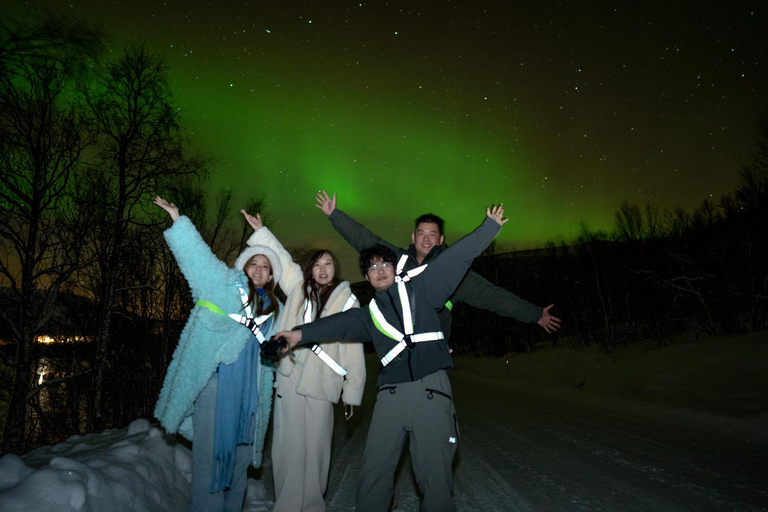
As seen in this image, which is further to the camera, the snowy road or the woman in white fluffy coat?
the snowy road

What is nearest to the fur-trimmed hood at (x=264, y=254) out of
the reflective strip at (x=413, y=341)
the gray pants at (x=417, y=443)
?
the reflective strip at (x=413, y=341)

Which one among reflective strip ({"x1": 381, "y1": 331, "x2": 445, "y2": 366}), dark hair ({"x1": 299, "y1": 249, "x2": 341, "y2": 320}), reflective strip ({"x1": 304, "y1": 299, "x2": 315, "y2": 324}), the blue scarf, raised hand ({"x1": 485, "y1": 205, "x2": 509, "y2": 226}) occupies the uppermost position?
raised hand ({"x1": 485, "y1": 205, "x2": 509, "y2": 226})

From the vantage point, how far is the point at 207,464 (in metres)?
2.79

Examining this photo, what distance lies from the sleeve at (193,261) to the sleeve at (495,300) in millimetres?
1915

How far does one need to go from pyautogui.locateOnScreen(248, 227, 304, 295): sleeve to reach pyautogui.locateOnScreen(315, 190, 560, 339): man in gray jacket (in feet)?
2.07

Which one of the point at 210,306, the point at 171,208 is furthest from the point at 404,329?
the point at 171,208

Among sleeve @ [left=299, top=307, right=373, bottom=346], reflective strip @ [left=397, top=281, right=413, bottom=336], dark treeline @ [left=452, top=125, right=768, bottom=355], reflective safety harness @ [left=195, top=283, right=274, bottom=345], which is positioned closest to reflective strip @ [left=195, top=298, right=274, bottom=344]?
reflective safety harness @ [left=195, top=283, right=274, bottom=345]

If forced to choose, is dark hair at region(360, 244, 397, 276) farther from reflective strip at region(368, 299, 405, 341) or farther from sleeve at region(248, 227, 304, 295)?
sleeve at region(248, 227, 304, 295)

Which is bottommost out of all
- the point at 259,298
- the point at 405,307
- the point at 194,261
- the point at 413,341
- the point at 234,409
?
the point at 234,409

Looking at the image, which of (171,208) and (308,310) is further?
(308,310)

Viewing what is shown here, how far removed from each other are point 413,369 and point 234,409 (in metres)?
1.28

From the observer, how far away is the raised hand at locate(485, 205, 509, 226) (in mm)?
2695

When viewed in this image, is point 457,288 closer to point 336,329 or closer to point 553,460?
point 336,329

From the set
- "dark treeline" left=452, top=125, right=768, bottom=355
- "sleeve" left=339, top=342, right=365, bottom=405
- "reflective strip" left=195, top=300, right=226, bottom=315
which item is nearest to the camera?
"reflective strip" left=195, top=300, right=226, bottom=315
